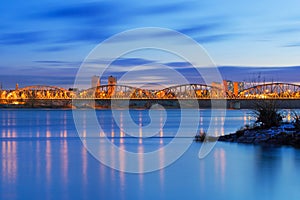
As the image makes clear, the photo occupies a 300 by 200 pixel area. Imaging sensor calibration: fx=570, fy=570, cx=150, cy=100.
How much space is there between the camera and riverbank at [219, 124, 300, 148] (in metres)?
25.0

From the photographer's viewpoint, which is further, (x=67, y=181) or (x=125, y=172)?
(x=125, y=172)

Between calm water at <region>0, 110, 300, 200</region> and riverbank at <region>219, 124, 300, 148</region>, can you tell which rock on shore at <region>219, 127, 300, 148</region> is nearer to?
riverbank at <region>219, 124, 300, 148</region>

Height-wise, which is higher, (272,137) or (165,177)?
(272,137)

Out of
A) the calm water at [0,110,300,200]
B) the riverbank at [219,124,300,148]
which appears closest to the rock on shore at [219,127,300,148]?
the riverbank at [219,124,300,148]

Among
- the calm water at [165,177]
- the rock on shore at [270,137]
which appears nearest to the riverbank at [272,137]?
the rock on shore at [270,137]

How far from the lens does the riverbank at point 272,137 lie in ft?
82.0

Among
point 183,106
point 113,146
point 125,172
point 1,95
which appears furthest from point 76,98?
point 125,172

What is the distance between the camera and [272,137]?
25828mm

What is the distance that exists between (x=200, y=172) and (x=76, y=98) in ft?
433

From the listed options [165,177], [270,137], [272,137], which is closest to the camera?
[165,177]

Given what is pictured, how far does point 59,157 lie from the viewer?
72.1 ft

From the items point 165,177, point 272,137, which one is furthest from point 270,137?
point 165,177

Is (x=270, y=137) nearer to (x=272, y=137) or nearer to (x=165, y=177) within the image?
(x=272, y=137)

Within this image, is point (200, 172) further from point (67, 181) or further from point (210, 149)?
point (210, 149)
